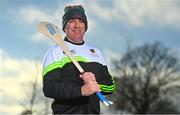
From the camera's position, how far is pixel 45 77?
2.96 m

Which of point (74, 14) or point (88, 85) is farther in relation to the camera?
point (74, 14)

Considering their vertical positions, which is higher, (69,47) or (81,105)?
(69,47)

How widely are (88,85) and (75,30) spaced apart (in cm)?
60

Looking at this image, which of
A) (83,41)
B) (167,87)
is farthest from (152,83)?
(83,41)

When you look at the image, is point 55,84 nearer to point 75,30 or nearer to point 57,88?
point 57,88

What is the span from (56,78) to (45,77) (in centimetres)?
8

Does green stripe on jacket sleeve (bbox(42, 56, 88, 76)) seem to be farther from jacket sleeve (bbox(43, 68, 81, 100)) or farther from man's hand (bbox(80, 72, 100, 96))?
man's hand (bbox(80, 72, 100, 96))

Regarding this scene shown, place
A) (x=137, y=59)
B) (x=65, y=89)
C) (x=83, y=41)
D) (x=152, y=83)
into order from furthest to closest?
1. (x=152, y=83)
2. (x=137, y=59)
3. (x=83, y=41)
4. (x=65, y=89)

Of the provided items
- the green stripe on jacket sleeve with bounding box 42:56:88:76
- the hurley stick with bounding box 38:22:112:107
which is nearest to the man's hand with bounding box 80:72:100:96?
the hurley stick with bounding box 38:22:112:107

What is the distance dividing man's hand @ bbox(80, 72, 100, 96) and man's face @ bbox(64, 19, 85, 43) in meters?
0.47

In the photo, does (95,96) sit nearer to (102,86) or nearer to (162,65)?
(102,86)

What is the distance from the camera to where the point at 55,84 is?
114 inches

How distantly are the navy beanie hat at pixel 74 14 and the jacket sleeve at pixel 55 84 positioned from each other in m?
0.40

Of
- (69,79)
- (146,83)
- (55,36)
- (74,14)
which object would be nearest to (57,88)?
(69,79)
